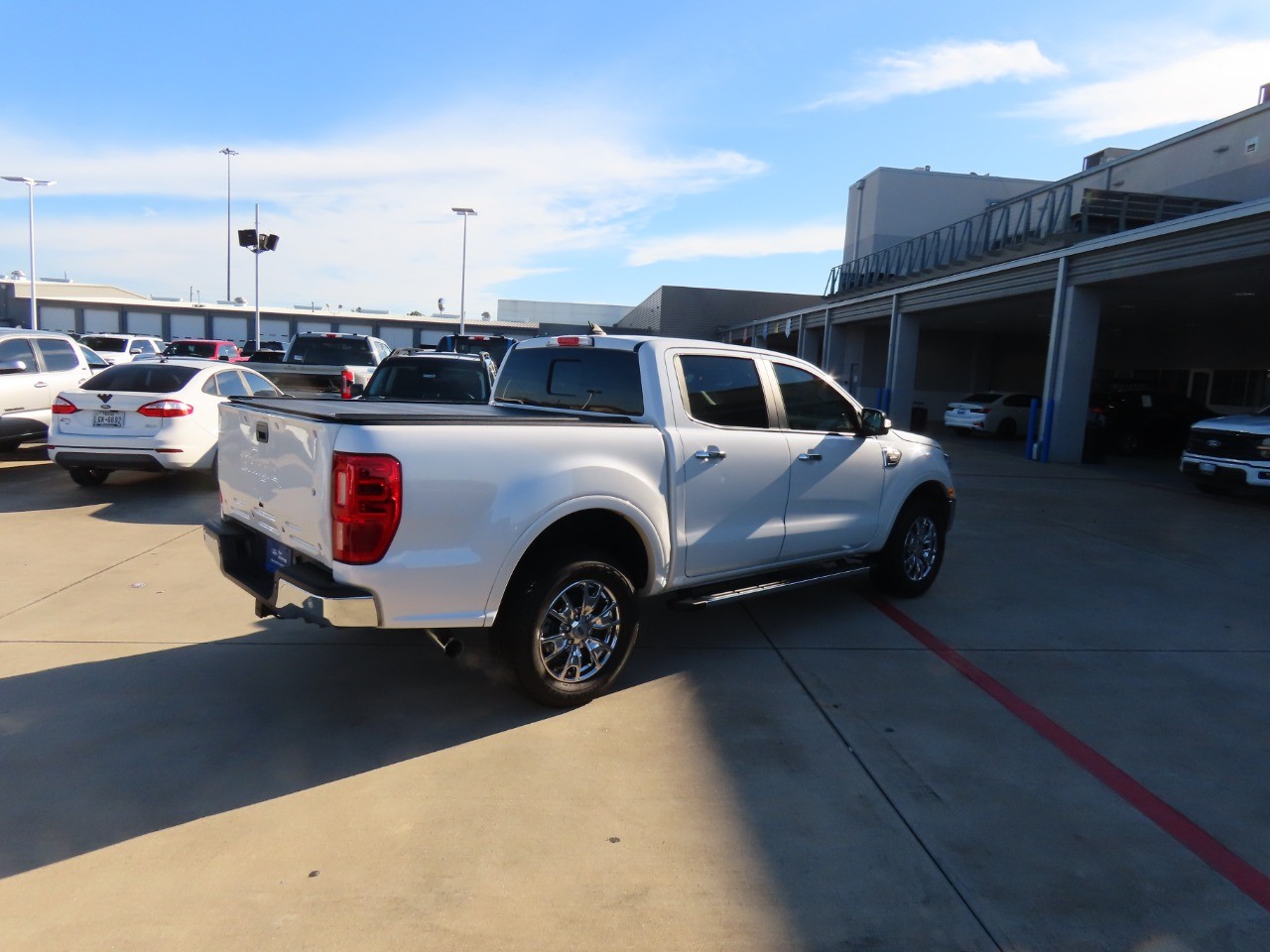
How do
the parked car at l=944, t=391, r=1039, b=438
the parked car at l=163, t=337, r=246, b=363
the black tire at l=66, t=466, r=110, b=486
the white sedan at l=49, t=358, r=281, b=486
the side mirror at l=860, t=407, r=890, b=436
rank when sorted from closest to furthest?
the side mirror at l=860, t=407, r=890, b=436 → the white sedan at l=49, t=358, r=281, b=486 → the black tire at l=66, t=466, r=110, b=486 → the parked car at l=944, t=391, r=1039, b=438 → the parked car at l=163, t=337, r=246, b=363

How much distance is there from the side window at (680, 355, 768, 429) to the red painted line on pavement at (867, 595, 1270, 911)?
1.92 metres

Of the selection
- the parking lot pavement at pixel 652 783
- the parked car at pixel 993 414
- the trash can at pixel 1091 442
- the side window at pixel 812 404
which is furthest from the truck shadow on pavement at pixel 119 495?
the parked car at pixel 993 414

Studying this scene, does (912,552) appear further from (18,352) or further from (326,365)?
(326,365)

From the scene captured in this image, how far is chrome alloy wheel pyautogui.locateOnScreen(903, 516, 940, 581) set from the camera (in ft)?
21.6

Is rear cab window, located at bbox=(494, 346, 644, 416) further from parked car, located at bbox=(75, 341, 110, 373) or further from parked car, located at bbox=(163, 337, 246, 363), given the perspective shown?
Answer: parked car, located at bbox=(163, 337, 246, 363)

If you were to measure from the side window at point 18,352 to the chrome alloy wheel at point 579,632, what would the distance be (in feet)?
33.4

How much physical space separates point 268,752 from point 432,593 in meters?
1.05

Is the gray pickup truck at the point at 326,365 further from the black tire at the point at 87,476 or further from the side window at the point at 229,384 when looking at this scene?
the black tire at the point at 87,476

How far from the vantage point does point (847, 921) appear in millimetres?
2859

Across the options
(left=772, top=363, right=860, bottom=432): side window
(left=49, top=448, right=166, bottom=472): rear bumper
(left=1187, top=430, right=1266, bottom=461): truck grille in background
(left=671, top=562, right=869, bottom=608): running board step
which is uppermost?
(left=772, top=363, right=860, bottom=432): side window

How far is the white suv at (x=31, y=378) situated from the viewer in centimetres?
1077

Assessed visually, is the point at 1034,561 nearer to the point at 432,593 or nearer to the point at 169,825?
the point at 432,593

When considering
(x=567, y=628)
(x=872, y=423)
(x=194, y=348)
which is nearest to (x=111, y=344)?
(x=194, y=348)

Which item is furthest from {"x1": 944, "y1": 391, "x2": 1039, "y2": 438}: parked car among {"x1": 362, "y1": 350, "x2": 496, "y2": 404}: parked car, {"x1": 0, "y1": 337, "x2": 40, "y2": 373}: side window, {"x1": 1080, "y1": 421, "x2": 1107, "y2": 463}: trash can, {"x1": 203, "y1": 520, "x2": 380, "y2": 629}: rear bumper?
{"x1": 203, "y1": 520, "x2": 380, "y2": 629}: rear bumper
